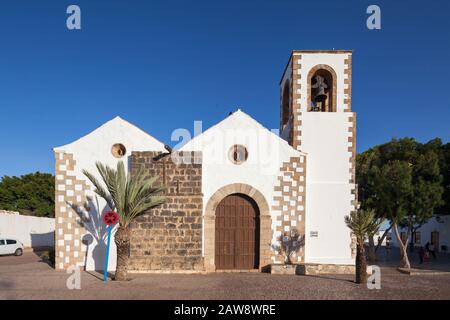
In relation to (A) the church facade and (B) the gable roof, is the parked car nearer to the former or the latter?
(A) the church facade

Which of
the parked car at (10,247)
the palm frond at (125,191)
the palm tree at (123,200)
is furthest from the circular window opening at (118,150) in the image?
the parked car at (10,247)

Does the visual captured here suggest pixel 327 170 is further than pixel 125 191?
Yes

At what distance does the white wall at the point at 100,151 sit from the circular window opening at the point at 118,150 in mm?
109

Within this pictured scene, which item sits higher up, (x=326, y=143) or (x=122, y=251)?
(x=326, y=143)

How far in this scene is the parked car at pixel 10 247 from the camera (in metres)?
19.4

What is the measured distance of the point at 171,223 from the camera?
38.1ft

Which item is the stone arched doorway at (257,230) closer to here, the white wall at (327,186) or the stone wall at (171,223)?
the stone wall at (171,223)

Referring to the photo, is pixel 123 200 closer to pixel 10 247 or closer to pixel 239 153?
pixel 239 153

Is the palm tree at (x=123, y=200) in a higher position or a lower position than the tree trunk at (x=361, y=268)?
higher

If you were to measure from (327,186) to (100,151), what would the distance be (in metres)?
8.91

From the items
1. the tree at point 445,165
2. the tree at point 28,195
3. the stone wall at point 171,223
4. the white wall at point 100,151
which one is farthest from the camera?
the tree at point 28,195

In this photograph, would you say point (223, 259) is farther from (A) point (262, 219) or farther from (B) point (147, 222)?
(B) point (147, 222)

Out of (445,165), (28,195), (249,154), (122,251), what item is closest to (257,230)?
(249,154)
